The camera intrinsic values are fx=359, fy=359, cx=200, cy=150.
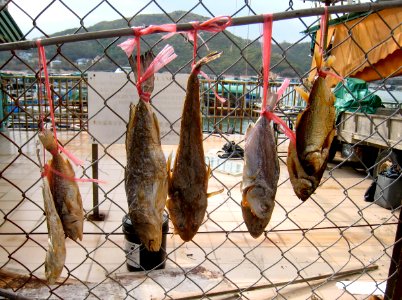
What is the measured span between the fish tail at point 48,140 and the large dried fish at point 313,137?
0.93 m

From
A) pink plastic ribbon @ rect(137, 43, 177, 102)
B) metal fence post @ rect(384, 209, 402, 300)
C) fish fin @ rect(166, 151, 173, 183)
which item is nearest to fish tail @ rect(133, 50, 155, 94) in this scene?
pink plastic ribbon @ rect(137, 43, 177, 102)

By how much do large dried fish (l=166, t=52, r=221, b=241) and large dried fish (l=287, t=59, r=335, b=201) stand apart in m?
0.38

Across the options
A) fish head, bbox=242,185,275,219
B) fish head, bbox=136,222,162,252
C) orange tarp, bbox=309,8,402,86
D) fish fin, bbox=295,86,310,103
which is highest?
orange tarp, bbox=309,8,402,86

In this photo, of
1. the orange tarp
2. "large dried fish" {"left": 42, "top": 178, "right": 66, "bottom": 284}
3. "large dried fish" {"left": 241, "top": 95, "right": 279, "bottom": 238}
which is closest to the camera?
"large dried fish" {"left": 42, "top": 178, "right": 66, "bottom": 284}

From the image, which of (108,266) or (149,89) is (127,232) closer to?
(108,266)

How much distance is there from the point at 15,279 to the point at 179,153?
78.1 inches

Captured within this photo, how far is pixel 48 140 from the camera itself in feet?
4.29

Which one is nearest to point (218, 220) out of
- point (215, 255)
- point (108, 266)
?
point (215, 255)

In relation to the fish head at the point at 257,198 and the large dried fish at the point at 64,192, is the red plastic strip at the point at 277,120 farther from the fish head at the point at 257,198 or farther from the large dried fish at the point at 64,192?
the large dried fish at the point at 64,192

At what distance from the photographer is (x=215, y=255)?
156 inches

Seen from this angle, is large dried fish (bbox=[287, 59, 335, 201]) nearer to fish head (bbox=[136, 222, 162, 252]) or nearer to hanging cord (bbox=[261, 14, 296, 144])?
hanging cord (bbox=[261, 14, 296, 144])

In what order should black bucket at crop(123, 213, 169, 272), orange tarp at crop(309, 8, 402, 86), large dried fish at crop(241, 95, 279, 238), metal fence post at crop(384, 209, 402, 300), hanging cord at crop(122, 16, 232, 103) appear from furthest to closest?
orange tarp at crop(309, 8, 402, 86)
black bucket at crop(123, 213, 169, 272)
metal fence post at crop(384, 209, 402, 300)
large dried fish at crop(241, 95, 279, 238)
hanging cord at crop(122, 16, 232, 103)

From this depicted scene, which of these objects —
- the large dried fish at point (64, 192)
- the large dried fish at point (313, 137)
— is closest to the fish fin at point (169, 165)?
the large dried fish at point (64, 192)

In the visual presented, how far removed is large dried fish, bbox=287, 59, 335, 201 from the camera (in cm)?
147
